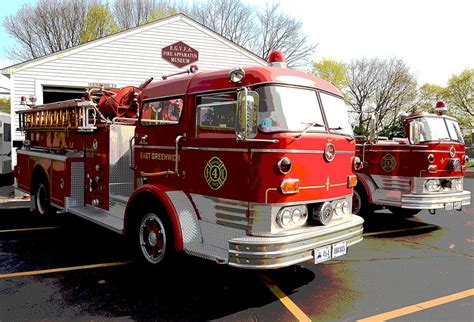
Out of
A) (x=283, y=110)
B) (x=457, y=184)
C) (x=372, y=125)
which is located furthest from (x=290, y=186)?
(x=457, y=184)

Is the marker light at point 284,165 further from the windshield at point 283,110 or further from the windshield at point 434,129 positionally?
the windshield at point 434,129

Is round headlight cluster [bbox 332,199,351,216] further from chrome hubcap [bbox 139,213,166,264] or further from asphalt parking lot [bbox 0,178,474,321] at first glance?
chrome hubcap [bbox 139,213,166,264]

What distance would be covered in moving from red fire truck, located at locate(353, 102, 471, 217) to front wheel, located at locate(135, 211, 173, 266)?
4230mm

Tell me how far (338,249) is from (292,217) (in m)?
0.71

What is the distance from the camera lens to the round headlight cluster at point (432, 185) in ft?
25.0

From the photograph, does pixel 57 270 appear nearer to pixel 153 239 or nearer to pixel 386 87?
pixel 153 239

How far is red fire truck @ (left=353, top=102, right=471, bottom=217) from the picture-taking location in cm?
759

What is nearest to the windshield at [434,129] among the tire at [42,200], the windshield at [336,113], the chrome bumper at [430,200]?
the chrome bumper at [430,200]

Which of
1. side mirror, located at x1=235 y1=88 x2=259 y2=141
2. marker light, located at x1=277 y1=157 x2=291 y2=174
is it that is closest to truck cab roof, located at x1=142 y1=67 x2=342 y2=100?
side mirror, located at x1=235 y1=88 x2=259 y2=141

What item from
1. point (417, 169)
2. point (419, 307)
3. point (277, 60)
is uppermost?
point (277, 60)

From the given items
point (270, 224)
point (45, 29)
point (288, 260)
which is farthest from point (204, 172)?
point (45, 29)

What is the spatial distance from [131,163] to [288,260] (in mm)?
2773

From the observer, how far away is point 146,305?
4.05m

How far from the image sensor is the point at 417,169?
25.0ft
